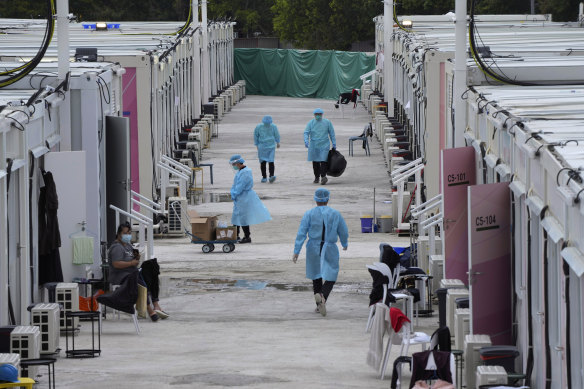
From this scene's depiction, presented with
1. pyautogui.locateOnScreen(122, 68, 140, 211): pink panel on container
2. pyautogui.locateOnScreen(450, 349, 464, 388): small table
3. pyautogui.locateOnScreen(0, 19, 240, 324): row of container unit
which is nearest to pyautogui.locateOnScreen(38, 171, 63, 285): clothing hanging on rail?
pyautogui.locateOnScreen(0, 19, 240, 324): row of container unit

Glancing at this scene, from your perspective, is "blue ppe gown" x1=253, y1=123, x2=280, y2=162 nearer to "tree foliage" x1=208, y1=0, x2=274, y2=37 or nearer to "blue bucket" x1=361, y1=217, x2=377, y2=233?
"blue bucket" x1=361, y1=217, x2=377, y2=233

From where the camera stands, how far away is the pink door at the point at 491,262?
1292cm

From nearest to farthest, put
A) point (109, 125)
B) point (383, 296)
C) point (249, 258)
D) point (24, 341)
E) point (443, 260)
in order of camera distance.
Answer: point (24, 341) < point (383, 296) < point (443, 260) < point (109, 125) < point (249, 258)

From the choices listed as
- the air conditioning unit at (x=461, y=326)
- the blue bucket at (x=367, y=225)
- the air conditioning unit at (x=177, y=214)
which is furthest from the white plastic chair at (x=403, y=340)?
the air conditioning unit at (x=177, y=214)

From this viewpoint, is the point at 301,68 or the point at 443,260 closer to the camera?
the point at 443,260

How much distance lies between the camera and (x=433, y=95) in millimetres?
22500

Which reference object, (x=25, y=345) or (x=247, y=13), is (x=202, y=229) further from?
(x=247, y=13)

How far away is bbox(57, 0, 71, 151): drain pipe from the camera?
16656 millimetres

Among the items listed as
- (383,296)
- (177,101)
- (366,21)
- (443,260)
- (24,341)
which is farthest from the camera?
(366,21)

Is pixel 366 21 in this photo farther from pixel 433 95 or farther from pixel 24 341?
pixel 24 341

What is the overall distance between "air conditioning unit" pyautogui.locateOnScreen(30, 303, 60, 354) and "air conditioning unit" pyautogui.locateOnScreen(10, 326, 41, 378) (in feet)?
4.26

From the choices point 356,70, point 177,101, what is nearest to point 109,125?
point 177,101

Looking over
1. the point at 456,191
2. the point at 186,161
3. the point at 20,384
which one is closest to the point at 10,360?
the point at 20,384

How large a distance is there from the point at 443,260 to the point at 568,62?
4.17 meters
